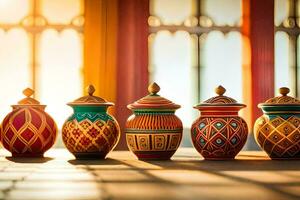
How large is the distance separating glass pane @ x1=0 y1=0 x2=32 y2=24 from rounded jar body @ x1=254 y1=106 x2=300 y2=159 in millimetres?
3241

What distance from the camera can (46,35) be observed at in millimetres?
5750

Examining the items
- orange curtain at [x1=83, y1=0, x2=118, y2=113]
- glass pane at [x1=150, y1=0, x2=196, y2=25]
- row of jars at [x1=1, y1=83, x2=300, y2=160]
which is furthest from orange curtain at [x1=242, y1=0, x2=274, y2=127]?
row of jars at [x1=1, y1=83, x2=300, y2=160]

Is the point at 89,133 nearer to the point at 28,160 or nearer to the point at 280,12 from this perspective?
the point at 28,160

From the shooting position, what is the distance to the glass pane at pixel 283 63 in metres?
6.02

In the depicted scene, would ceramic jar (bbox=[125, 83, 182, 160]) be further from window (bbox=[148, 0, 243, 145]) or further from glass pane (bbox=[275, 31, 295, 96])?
glass pane (bbox=[275, 31, 295, 96])

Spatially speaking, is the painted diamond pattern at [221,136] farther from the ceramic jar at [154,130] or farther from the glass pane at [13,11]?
the glass pane at [13,11]

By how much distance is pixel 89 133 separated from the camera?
3.10m

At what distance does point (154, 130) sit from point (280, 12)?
3.40 m

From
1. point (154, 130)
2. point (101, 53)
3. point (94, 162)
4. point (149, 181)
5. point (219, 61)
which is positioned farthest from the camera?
point (219, 61)

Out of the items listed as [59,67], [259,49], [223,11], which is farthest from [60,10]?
[259,49]

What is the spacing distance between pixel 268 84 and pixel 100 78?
1570mm

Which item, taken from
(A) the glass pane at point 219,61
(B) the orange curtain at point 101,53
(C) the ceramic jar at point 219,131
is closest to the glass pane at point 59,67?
(B) the orange curtain at point 101,53

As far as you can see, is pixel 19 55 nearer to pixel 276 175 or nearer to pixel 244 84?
pixel 244 84

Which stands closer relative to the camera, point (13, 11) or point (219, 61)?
point (13, 11)
